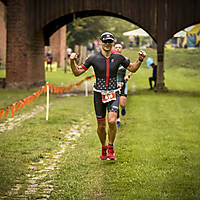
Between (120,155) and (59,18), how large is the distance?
16532mm

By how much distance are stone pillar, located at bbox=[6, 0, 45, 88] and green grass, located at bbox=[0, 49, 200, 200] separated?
787 centimetres

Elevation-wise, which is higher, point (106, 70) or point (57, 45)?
point (57, 45)

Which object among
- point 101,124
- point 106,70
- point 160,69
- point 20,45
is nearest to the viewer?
point 106,70

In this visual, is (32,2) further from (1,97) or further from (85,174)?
(85,174)

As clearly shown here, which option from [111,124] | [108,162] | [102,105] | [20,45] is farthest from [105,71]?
[20,45]

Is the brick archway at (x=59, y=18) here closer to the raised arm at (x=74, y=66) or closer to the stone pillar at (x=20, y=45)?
the stone pillar at (x=20, y=45)

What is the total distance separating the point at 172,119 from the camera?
50.3 feet

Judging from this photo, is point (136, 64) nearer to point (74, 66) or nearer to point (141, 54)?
point (141, 54)

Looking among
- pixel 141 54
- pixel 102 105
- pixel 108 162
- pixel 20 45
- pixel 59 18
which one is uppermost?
pixel 59 18

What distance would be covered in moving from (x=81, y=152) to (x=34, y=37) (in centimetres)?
1656

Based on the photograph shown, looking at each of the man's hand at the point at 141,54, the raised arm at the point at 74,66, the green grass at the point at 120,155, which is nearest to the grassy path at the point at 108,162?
the green grass at the point at 120,155

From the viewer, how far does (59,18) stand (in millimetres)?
25016

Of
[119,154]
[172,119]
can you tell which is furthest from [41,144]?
[172,119]

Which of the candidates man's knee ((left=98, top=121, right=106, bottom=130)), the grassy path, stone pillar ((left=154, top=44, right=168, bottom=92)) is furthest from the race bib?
stone pillar ((left=154, top=44, right=168, bottom=92))
